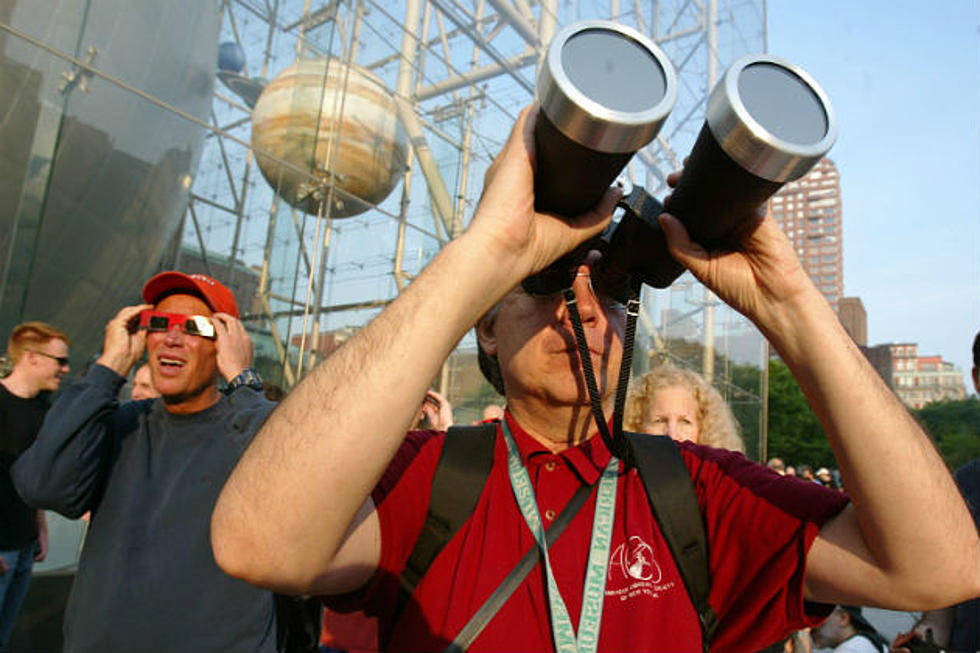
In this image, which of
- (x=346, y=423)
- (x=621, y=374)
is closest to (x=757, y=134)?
(x=621, y=374)

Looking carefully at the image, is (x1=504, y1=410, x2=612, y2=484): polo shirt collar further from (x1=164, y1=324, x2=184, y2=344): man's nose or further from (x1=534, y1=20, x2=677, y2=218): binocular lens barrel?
(x1=164, y1=324, x2=184, y2=344): man's nose

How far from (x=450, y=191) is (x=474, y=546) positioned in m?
7.95

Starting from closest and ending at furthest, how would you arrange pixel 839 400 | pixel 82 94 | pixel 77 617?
pixel 839 400 < pixel 77 617 < pixel 82 94

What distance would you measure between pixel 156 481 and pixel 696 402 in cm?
235

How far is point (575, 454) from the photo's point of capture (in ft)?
4.55

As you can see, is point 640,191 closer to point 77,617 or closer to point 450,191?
point 77,617

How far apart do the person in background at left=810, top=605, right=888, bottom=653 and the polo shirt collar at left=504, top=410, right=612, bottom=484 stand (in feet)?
7.44

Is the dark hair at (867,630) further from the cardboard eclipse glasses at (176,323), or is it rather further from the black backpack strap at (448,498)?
the cardboard eclipse glasses at (176,323)

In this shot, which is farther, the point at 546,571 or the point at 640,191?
the point at 640,191

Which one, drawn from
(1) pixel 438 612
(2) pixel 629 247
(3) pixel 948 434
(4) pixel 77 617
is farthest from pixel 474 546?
(3) pixel 948 434

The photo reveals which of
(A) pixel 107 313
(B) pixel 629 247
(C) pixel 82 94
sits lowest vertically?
(B) pixel 629 247

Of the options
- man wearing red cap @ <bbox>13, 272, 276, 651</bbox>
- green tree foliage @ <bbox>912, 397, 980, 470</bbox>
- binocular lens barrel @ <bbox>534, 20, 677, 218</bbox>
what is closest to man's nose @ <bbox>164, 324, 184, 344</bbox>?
man wearing red cap @ <bbox>13, 272, 276, 651</bbox>

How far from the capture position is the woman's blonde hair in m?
3.20

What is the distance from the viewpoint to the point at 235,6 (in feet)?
21.7
